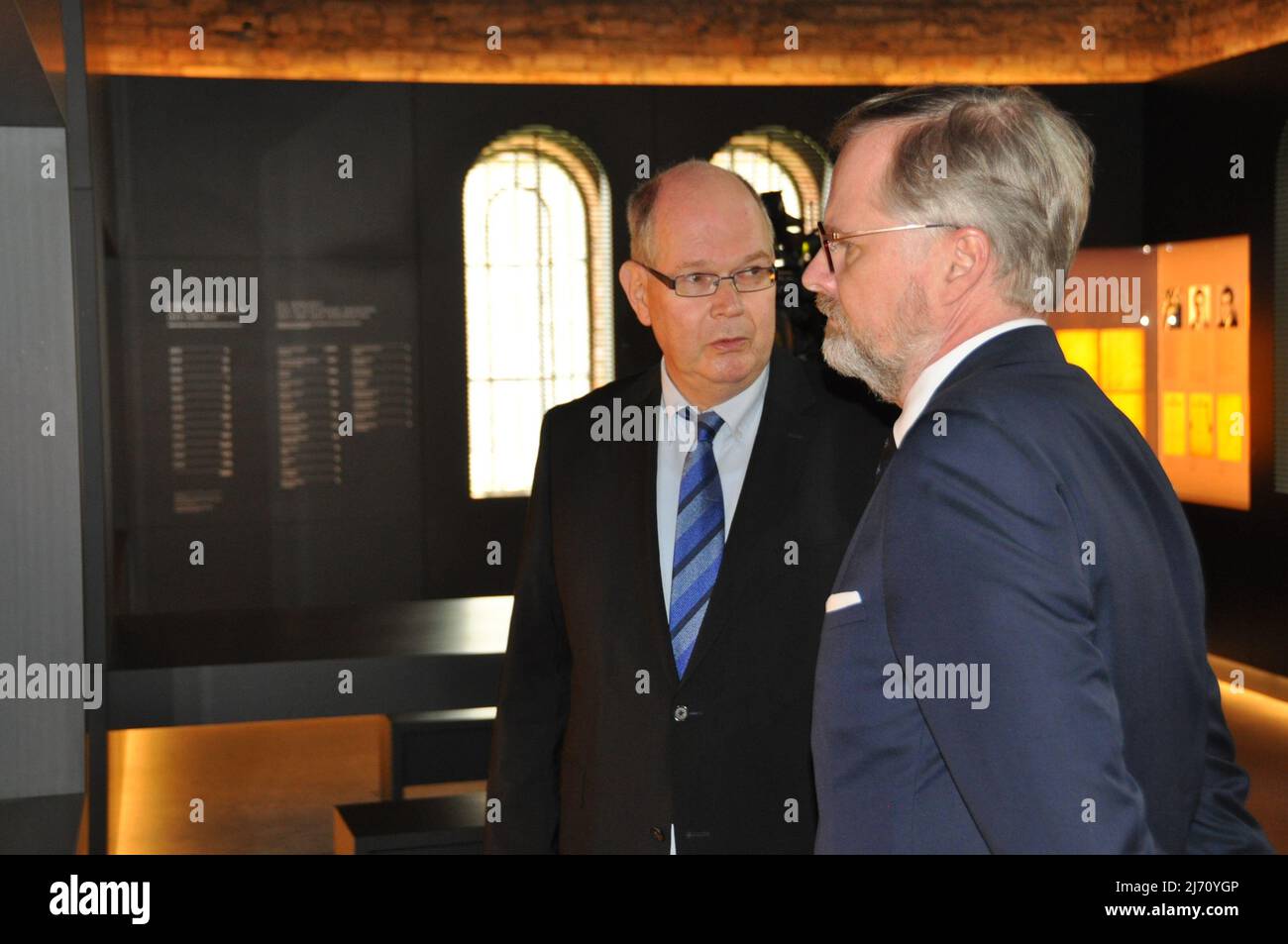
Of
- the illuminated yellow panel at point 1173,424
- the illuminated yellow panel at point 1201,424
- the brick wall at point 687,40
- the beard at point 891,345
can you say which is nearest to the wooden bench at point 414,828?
the beard at point 891,345

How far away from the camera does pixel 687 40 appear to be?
8.47 meters

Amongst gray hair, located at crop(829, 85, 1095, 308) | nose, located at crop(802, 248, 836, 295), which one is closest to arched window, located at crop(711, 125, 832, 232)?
nose, located at crop(802, 248, 836, 295)

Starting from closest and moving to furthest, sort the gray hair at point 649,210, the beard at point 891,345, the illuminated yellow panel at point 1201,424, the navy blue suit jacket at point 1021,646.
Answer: the navy blue suit jacket at point 1021,646 → the beard at point 891,345 → the gray hair at point 649,210 → the illuminated yellow panel at point 1201,424

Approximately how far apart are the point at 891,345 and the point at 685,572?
2.74ft

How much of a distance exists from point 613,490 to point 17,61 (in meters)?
1.24

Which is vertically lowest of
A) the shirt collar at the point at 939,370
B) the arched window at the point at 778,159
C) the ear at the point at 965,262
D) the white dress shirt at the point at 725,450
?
the white dress shirt at the point at 725,450

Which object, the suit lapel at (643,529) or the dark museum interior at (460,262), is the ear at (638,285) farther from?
the dark museum interior at (460,262)

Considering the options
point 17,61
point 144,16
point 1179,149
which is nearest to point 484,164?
point 144,16

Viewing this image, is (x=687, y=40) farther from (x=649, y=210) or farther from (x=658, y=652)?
(x=658, y=652)

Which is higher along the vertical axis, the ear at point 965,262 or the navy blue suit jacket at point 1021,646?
the ear at point 965,262

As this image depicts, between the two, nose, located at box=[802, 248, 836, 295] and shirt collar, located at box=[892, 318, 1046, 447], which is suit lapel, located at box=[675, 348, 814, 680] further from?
shirt collar, located at box=[892, 318, 1046, 447]

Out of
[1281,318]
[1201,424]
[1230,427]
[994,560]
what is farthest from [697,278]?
[1201,424]

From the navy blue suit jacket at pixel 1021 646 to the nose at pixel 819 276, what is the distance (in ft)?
0.81

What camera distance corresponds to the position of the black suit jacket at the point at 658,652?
2.15 metres
